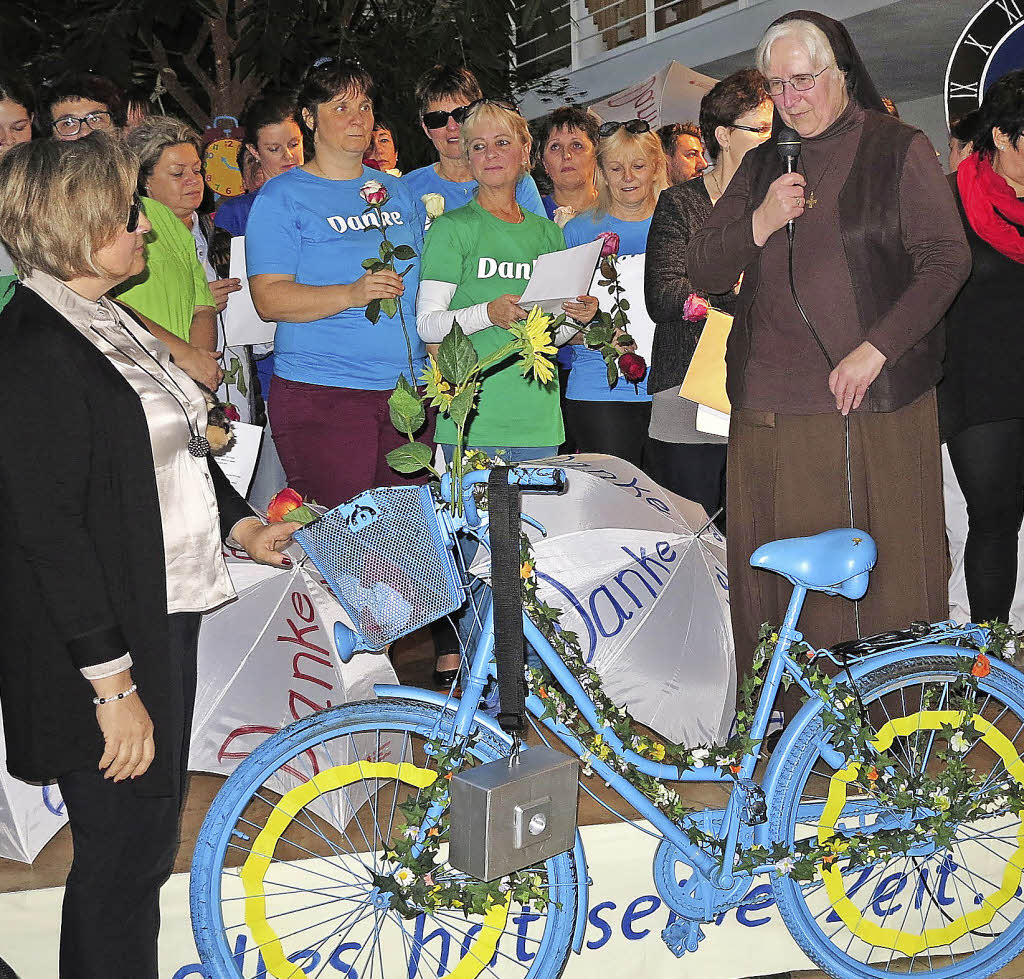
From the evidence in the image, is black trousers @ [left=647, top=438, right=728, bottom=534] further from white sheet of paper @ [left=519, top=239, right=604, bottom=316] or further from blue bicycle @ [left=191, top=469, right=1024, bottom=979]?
blue bicycle @ [left=191, top=469, right=1024, bottom=979]

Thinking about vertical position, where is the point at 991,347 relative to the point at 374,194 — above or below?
below

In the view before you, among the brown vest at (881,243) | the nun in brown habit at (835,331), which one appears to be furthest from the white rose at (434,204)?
the brown vest at (881,243)

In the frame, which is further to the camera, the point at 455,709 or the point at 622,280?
the point at 622,280

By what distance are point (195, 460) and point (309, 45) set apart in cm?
661

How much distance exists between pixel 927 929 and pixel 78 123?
10.1 feet

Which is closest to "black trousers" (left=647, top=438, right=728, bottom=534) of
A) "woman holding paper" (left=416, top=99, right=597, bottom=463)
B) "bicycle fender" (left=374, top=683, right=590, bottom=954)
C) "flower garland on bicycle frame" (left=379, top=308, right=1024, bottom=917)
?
"woman holding paper" (left=416, top=99, right=597, bottom=463)

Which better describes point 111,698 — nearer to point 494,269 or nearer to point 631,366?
point 494,269

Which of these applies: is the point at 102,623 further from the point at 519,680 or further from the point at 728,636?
the point at 728,636

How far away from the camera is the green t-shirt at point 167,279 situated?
3195 millimetres

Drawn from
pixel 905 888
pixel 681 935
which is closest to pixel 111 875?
pixel 681 935

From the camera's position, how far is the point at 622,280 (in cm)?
379

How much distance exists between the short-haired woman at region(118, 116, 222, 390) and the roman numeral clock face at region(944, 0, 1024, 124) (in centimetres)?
428

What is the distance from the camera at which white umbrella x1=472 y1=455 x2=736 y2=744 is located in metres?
3.06

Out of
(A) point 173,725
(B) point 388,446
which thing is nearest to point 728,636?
(B) point 388,446
